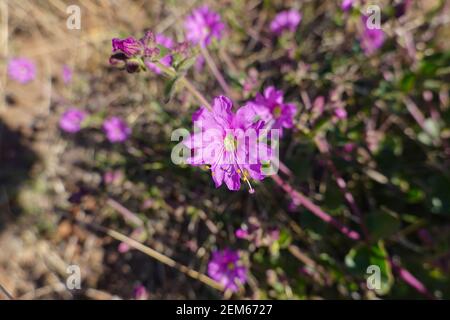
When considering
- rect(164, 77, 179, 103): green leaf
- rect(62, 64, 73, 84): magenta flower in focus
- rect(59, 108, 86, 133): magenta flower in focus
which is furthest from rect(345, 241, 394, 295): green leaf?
rect(62, 64, 73, 84): magenta flower in focus

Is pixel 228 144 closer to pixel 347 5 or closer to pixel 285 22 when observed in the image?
pixel 347 5

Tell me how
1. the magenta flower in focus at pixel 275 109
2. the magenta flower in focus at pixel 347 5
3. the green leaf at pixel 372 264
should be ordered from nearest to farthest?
the magenta flower in focus at pixel 275 109
the green leaf at pixel 372 264
the magenta flower in focus at pixel 347 5

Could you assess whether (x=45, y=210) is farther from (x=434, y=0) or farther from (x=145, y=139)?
(x=434, y=0)

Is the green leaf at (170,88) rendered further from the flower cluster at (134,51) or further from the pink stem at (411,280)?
the pink stem at (411,280)

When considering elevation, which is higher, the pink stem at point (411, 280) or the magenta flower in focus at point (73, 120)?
the magenta flower in focus at point (73, 120)

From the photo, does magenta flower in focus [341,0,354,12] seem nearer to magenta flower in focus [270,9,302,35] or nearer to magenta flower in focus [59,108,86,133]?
magenta flower in focus [270,9,302,35]

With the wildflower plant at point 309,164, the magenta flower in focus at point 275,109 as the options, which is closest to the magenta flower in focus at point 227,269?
the wildflower plant at point 309,164

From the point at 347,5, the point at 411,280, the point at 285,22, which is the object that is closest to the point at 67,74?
the point at 285,22

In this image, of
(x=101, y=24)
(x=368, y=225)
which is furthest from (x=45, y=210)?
(x=368, y=225)
